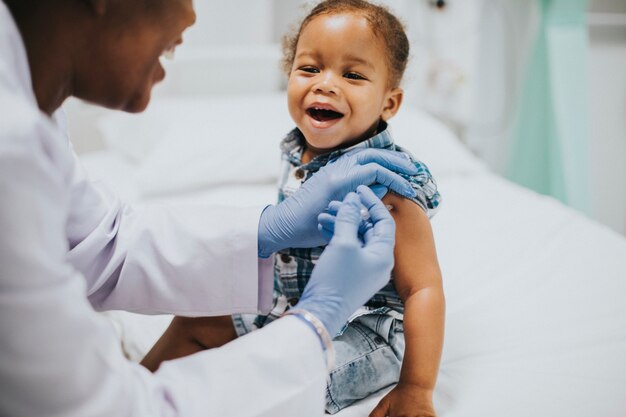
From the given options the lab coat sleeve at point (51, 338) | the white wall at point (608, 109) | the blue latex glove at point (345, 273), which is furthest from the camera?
the white wall at point (608, 109)

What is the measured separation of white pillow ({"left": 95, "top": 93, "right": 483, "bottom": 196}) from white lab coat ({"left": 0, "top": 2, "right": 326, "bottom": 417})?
32.9 inches

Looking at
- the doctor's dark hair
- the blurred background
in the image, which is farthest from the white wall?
the doctor's dark hair

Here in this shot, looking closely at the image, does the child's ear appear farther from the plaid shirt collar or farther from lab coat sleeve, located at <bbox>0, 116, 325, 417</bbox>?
lab coat sleeve, located at <bbox>0, 116, 325, 417</bbox>

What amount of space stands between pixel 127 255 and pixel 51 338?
43cm

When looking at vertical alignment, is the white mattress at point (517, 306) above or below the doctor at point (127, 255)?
below

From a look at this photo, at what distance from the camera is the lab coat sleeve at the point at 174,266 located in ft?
3.09

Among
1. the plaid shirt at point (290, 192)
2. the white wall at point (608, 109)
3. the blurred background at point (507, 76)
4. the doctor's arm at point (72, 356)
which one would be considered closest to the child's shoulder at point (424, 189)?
the plaid shirt at point (290, 192)

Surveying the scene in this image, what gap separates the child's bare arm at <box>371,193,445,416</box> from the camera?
0.84 metres

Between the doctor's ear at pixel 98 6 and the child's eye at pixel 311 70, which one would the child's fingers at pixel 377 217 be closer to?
the child's eye at pixel 311 70

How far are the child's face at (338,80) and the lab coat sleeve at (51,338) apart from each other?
0.52 meters

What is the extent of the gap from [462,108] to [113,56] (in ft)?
6.80

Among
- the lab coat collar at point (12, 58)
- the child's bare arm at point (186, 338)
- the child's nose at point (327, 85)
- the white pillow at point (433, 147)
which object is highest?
the lab coat collar at point (12, 58)

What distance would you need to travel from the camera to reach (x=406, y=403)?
0.82 m

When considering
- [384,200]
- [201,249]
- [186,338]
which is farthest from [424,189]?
[186,338]
